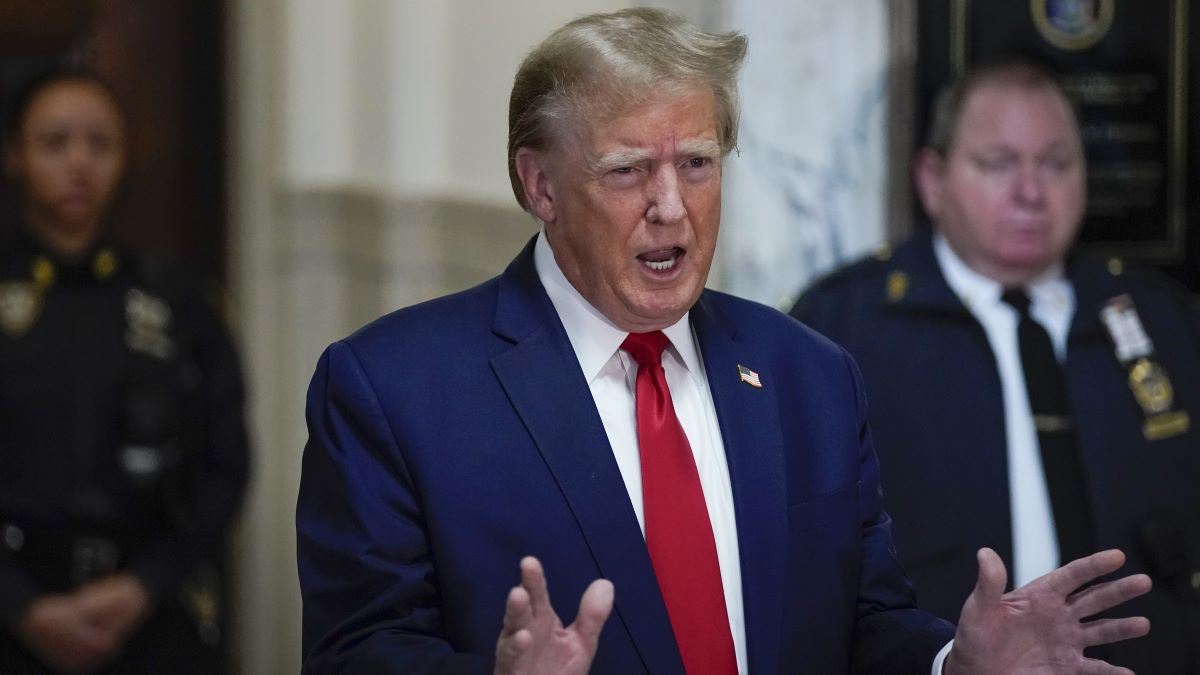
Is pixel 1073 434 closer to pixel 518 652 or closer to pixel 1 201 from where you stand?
pixel 518 652

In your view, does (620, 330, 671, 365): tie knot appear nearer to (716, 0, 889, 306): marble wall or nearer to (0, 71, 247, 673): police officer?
(0, 71, 247, 673): police officer

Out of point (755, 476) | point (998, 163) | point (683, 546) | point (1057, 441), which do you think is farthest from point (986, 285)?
point (683, 546)

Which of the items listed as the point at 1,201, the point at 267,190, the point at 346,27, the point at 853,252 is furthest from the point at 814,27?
the point at 1,201

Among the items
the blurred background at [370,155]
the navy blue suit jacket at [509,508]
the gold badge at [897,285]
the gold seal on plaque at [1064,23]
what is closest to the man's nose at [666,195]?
the navy blue suit jacket at [509,508]

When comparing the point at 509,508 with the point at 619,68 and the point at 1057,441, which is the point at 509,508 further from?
the point at 1057,441

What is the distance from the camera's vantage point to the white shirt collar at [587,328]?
2.20m

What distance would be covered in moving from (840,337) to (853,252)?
705mm

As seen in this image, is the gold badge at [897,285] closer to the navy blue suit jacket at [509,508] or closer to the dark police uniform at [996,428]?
the dark police uniform at [996,428]

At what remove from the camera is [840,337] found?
3.87 m

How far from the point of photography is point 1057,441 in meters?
3.75

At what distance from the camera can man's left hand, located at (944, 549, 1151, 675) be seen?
1.97 meters

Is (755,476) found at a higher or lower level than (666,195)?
lower

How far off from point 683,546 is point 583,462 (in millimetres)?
185

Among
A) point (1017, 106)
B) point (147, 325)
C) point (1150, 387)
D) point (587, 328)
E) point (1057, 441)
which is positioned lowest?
point (1057, 441)
